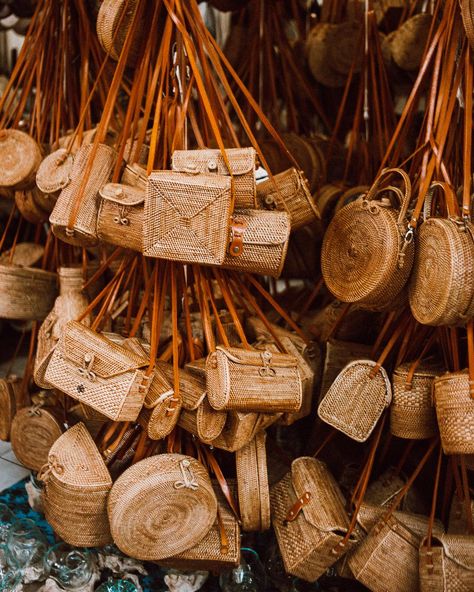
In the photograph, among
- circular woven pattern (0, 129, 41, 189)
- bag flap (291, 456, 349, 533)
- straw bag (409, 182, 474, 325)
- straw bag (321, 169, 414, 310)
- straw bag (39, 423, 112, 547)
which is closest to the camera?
straw bag (409, 182, 474, 325)

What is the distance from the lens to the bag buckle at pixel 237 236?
1853mm

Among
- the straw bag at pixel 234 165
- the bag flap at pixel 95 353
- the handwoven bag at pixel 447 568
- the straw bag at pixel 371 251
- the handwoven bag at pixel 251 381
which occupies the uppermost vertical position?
the straw bag at pixel 234 165

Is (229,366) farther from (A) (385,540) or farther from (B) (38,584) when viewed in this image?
(B) (38,584)

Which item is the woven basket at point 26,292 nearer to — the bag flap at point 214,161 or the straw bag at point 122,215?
the straw bag at point 122,215

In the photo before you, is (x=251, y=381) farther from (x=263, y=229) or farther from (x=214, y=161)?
(x=214, y=161)

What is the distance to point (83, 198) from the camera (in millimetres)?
2021

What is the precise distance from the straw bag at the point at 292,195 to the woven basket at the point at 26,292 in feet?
2.98

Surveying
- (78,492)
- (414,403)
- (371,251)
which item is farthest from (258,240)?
(78,492)

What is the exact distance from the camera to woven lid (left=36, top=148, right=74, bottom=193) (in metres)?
2.13

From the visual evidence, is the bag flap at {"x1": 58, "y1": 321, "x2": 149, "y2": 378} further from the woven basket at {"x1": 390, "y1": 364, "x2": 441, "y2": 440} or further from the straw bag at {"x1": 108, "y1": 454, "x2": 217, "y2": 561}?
the woven basket at {"x1": 390, "y1": 364, "x2": 441, "y2": 440}

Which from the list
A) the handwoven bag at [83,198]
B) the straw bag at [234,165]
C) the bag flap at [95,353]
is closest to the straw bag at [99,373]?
the bag flap at [95,353]

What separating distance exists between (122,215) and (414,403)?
100 centimetres

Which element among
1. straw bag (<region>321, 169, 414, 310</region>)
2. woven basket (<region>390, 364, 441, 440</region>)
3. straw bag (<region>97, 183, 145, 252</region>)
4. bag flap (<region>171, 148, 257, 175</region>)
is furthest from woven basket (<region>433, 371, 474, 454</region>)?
straw bag (<region>97, 183, 145, 252</region>)

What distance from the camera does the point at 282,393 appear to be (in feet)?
6.32
